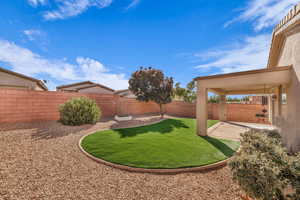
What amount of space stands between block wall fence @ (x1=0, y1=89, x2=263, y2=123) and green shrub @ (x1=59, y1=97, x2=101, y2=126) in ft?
7.03

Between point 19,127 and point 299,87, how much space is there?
1359cm

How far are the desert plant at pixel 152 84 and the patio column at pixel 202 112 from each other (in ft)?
22.0

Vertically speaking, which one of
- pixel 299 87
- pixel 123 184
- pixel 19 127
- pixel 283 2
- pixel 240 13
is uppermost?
pixel 240 13

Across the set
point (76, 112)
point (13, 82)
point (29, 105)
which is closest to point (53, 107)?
point (29, 105)

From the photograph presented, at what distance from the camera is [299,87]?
393 centimetres

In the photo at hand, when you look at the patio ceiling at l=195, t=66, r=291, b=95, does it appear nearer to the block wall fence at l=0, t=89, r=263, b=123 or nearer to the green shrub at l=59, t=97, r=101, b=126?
the block wall fence at l=0, t=89, r=263, b=123

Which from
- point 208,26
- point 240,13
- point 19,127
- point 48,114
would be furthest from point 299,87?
point 48,114

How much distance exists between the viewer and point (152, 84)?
1370 centimetres

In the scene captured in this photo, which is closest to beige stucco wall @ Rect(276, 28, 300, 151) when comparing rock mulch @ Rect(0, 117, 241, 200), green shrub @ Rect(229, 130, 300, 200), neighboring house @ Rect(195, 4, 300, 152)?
neighboring house @ Rect(195, 4, 300, 152)

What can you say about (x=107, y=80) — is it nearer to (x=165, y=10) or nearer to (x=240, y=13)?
(x=165, y=10)

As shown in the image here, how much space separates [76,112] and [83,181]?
20.3ft

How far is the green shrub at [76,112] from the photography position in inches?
319

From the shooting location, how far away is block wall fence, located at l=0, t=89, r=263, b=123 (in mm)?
7770

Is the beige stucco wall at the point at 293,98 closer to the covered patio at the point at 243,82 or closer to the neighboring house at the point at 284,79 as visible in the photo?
the neighboring house at the point at 284,79
